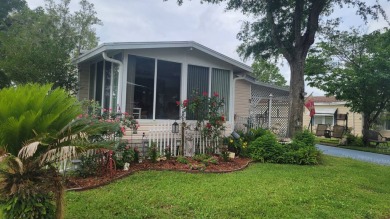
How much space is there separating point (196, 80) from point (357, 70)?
418 inches

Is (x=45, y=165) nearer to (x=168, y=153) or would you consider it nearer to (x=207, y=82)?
(x=168, y=153)

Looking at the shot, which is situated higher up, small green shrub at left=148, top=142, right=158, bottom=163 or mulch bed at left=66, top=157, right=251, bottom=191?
small green shrub at left=148, top=142, right=158, bottom=163

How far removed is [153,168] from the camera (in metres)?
6.79

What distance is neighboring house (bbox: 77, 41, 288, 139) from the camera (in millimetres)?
8109

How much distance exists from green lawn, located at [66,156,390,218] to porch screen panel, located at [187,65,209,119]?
3.30m

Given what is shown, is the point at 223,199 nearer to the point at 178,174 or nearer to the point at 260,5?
the point at 178,174

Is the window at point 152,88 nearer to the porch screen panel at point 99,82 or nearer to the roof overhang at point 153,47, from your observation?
the roof overhang at point 153,47

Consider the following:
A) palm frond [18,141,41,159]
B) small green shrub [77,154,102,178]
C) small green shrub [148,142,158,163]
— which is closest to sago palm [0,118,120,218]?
palm frond [18,141,41,159]

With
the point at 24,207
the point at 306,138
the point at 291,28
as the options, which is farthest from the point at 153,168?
the point at 291,28

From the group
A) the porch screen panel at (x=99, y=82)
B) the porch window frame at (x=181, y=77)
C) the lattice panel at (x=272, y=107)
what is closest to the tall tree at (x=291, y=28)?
the lattice panel at (x=272, y=107)

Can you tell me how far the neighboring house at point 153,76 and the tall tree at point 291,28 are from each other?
2.50 metres

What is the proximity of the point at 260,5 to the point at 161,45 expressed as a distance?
6.03m

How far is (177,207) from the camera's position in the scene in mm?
4391

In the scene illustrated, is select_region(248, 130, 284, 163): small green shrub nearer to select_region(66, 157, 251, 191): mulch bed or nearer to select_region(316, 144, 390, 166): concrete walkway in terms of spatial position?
select_region(66, 157, 251, 191): mulch bed
